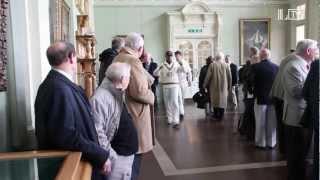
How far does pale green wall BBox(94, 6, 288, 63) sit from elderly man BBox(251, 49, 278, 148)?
775 centimetres

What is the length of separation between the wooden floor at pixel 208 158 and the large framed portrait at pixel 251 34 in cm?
675

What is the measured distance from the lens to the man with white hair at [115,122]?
2.66m

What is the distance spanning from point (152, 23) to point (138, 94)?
1010cm

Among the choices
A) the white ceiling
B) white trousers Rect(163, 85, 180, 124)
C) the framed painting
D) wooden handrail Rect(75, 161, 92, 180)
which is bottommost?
white trousers Rect(163, 85, 180, 124)

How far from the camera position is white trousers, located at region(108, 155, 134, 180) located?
2818mm

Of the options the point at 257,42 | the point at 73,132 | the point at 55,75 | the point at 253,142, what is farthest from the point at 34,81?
the point at 257,42

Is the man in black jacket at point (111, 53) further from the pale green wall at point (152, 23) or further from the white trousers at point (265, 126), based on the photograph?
the pale green wall at point (152, 23)

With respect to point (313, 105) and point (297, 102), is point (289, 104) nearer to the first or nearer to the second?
point (297, 102)

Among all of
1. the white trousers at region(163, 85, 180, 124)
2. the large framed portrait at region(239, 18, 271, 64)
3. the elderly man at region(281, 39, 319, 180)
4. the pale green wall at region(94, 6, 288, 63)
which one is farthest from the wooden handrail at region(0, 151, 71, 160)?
the large framed portrait at region(239, 18, 271, 64)

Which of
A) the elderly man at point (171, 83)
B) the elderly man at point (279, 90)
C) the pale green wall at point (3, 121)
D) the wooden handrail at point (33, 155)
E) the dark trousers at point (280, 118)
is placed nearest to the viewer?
the wooden handrail at point (33, 155)

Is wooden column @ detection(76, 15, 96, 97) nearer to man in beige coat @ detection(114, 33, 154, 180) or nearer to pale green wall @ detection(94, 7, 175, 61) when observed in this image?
man in beige coat @ detection(114, 33, 154, 180)

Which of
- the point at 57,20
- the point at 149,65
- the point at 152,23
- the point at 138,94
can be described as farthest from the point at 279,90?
the point at 152,23

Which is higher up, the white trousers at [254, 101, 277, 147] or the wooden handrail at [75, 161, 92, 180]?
the wooden handrail at [75, 161, 92, 180]

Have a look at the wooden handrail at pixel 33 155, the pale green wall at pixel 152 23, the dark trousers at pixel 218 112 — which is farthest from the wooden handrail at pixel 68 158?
the pale green wall at pixel 152 23
